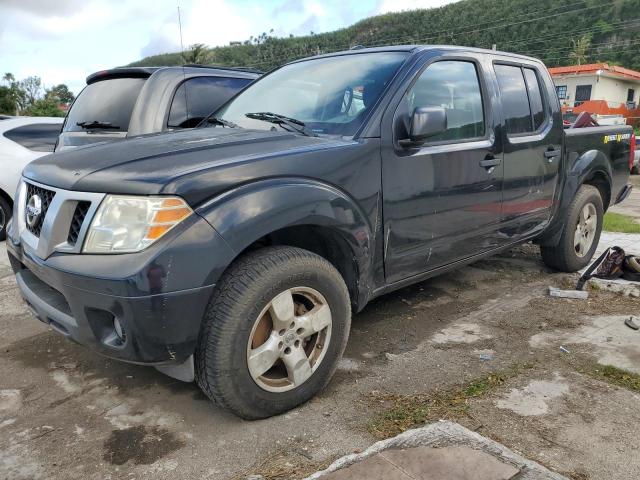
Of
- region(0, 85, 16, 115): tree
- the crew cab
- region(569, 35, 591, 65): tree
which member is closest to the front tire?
the crew cab

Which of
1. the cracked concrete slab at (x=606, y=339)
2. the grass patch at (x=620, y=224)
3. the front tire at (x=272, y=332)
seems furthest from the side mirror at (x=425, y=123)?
the grass patch at (x=620, y=224)

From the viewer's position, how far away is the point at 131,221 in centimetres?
216

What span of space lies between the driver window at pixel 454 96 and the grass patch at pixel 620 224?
14.2 ft

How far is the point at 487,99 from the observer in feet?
12.0

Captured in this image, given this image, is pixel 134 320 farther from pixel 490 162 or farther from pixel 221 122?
pixel 490 162

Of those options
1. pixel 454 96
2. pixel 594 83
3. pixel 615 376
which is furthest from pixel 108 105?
pixel 594 83

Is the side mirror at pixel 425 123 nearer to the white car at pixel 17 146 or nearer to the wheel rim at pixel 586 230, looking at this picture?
the wheel rim at pixel 586 230

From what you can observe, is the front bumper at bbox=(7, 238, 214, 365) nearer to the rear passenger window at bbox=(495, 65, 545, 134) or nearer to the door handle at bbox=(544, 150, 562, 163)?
the rear passenger window at bbox=(495, 65, 545, 134)

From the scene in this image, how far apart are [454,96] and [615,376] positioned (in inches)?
75.4

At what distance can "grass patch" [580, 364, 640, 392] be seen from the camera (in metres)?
2.85

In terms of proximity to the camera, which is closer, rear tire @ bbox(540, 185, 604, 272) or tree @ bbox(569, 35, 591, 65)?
rear tire @ bbox(540, 185, 604, 272)

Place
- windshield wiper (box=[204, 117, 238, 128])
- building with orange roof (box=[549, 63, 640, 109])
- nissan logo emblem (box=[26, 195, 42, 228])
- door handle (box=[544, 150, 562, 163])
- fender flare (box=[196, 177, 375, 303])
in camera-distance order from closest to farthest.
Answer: fender flare (box=[196, 177, 375, 303]) < nissan logo emblem (box=[26, 195, 42, 228]) < windshield wiper (box=[204, 117, 238, 128]) < door handle (box=[544, 150, 562, 163]) < building with orange roof (box=[549, 63, 640, 109])

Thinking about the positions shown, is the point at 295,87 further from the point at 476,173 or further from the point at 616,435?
the point at 616,435

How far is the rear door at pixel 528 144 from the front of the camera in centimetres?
380
